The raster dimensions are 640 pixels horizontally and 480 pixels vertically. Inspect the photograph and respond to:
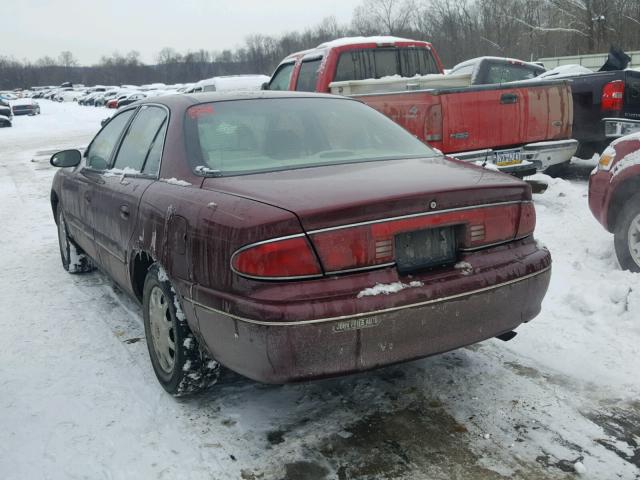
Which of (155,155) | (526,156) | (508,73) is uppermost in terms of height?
(508,73)

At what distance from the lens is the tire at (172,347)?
3.21 metres

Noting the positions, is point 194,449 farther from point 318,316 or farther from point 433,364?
point 433,364

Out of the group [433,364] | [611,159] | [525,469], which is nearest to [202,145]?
[433,364]

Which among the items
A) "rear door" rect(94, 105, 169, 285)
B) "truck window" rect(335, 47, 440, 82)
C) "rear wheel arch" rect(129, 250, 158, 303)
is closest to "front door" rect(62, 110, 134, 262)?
"rear door" rect(94, 105, 169, 285)

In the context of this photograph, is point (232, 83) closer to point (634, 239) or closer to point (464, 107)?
point (464, 107)

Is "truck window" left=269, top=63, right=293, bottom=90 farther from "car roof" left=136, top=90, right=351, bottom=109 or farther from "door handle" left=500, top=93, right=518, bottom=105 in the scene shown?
"car roof" left=136, top=90, right=351, bottom=109

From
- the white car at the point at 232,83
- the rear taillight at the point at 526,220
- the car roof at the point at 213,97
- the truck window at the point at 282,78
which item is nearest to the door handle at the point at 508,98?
the truck window at the point at 282,78

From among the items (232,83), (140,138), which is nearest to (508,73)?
(140,138)

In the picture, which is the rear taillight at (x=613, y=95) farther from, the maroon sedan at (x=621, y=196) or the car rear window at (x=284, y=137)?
the car rear window at (x=284, y=137)

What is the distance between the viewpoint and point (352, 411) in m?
3.23

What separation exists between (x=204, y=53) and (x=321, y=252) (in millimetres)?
142112

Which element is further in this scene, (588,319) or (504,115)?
(504,115)

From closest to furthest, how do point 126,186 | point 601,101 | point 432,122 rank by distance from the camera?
point 126,186, point 432,122, point 601,101

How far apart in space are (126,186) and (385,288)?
2031mm
